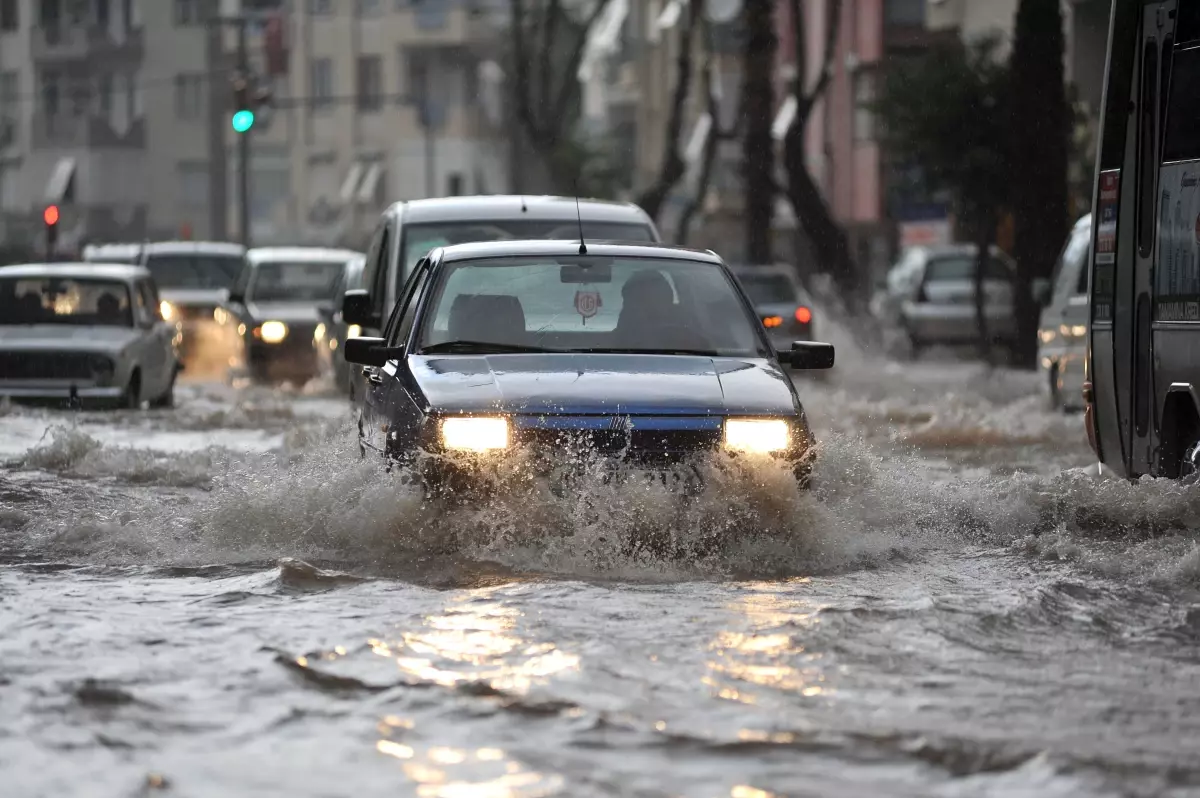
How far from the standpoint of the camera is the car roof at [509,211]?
15922 millimetres

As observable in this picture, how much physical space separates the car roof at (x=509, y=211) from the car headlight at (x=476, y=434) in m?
6.04

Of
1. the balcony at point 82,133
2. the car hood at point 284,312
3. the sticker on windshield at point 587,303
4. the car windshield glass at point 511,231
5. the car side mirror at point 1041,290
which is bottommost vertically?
the balcony at point 82,133

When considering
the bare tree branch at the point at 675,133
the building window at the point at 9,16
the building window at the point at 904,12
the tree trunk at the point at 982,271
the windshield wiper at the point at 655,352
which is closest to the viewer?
the windshield wiper at the point at 655,352

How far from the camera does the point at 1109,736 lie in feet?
22.0

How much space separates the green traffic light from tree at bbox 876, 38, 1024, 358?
32.4 feet

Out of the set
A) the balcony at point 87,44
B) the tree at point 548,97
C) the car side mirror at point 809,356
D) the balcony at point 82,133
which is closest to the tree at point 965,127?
the tree at point 548,97

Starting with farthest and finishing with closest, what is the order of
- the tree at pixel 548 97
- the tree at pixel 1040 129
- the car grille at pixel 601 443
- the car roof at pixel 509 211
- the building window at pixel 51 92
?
the building window at pixel 51 92, the tree at pixel 548 97, the tree at pixel 1040 129, the car roof at pixel 509 211, the car grille at pixel 601 443

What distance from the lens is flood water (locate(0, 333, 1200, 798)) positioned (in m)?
6.34

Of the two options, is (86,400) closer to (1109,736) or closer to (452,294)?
(452,294)

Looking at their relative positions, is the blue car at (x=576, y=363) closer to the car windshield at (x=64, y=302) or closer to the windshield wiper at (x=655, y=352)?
the windshield wiper at (x=655, y=352)

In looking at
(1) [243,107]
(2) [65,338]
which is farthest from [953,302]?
(2) [65,338]

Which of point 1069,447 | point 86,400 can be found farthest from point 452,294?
point 86,400

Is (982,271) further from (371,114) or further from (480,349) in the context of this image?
(371,114)

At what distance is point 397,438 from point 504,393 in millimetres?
572
